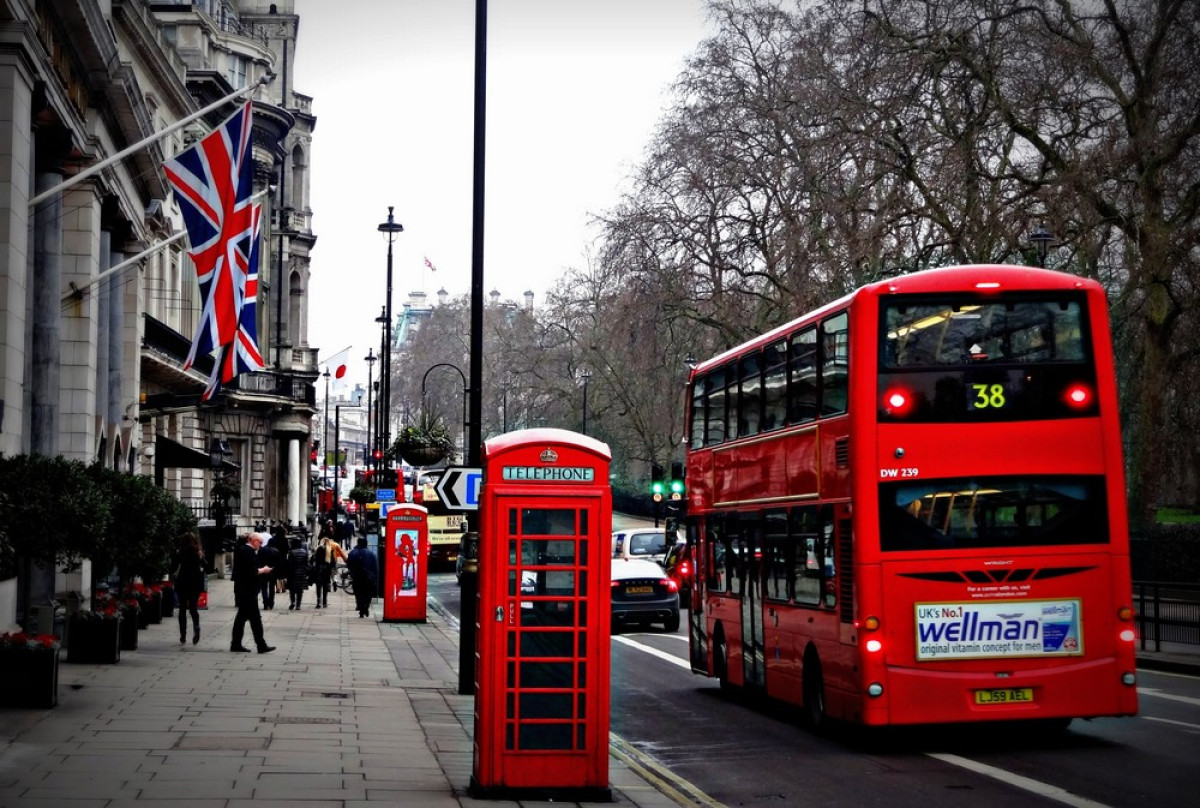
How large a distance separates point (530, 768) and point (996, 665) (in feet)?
16.0

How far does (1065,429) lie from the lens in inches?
583

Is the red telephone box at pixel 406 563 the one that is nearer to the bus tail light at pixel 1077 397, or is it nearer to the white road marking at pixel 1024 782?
the white road marking at pixel 1024 782

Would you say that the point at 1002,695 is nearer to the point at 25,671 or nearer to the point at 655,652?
the point at 25,671

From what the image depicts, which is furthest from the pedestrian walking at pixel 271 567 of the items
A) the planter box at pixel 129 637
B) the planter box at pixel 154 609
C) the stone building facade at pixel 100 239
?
the planter box at pixel 129 637

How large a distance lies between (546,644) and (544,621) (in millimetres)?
162

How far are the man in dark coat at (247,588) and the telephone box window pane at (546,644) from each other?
43.5ft

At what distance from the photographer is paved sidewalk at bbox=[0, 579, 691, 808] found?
1115 cm

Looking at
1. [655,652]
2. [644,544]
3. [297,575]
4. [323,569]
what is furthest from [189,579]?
[644,544]

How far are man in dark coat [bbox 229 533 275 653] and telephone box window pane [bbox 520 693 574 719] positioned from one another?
13269 millimetres

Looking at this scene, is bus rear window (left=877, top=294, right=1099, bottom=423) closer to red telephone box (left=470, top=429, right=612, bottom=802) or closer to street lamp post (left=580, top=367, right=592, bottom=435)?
red telephone box (left=470, top=429, right=612, bottom=802)

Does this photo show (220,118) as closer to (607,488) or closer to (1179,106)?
(1179,106)

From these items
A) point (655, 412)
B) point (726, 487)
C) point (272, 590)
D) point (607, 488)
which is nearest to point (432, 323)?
point (655, 412)

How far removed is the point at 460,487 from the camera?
1903cm

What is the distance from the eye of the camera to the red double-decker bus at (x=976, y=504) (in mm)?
14500
